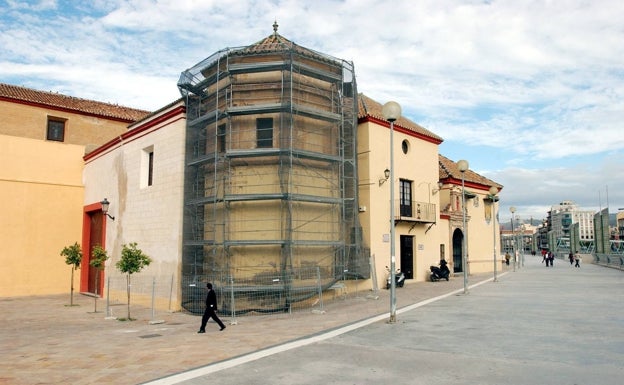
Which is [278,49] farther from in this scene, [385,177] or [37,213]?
[37,213]

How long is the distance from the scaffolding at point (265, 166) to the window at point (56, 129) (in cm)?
1276

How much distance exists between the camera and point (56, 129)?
27.1 metres

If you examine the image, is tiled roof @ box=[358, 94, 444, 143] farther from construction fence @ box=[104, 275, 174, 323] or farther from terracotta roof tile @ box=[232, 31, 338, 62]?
construction fence @ box=[104, 275, 174, 323]

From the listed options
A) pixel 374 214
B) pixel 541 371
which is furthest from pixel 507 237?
pixel 541 371

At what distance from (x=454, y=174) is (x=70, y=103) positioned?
82.2 ft

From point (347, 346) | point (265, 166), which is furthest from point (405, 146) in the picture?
point (347, 346)

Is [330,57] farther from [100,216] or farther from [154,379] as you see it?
[100,216]

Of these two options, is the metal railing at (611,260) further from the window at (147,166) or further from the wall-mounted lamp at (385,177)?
the window at (147,166)

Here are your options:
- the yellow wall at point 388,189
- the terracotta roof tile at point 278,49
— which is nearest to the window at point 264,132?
the terracotta roof tile at point 278,49

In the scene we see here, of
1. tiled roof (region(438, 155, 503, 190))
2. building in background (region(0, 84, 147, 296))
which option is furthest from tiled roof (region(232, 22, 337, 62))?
building in background (region(0, 84, 147, 296))

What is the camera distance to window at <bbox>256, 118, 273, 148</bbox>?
17172 mm

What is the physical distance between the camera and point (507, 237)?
184875mm

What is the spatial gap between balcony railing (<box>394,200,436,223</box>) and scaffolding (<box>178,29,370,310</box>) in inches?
196

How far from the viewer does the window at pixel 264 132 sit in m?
17.2
